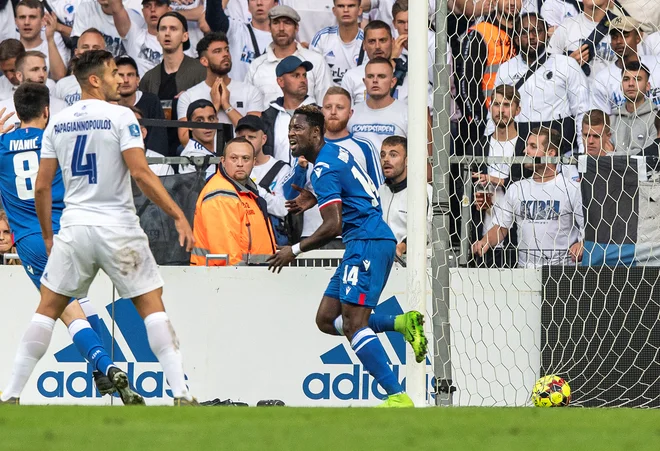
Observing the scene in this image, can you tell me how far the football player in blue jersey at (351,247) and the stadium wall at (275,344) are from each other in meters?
1.00

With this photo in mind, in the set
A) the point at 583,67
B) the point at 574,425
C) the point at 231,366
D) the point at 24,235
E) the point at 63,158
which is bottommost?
the point at 231,366

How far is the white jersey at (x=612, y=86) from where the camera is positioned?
377 inches

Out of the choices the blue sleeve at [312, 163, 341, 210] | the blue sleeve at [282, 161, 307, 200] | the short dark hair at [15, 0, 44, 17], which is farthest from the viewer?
the short dark hair at [15, 0, 44, 17]

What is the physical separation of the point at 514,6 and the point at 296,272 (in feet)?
10.4

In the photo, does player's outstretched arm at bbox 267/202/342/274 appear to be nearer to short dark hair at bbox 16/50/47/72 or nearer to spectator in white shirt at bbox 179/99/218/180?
spectator in white shirt at bbox 179/99/218/180

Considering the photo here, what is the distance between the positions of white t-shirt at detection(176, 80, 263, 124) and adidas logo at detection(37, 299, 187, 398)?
9.23ft

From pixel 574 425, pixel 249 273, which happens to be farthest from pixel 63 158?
pixel 574 425

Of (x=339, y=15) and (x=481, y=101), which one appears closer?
(x=481, y=101)

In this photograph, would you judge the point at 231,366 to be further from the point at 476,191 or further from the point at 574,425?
the point at 574,425

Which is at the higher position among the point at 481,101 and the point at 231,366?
the point at 481,101

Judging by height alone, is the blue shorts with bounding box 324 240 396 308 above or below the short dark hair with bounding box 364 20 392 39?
below

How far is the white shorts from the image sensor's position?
5.89 m

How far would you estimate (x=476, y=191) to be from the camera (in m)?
8.31

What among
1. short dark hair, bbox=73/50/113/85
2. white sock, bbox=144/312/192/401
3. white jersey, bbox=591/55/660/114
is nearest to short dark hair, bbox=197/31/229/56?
white jersey, bbox=591/55/660/114
